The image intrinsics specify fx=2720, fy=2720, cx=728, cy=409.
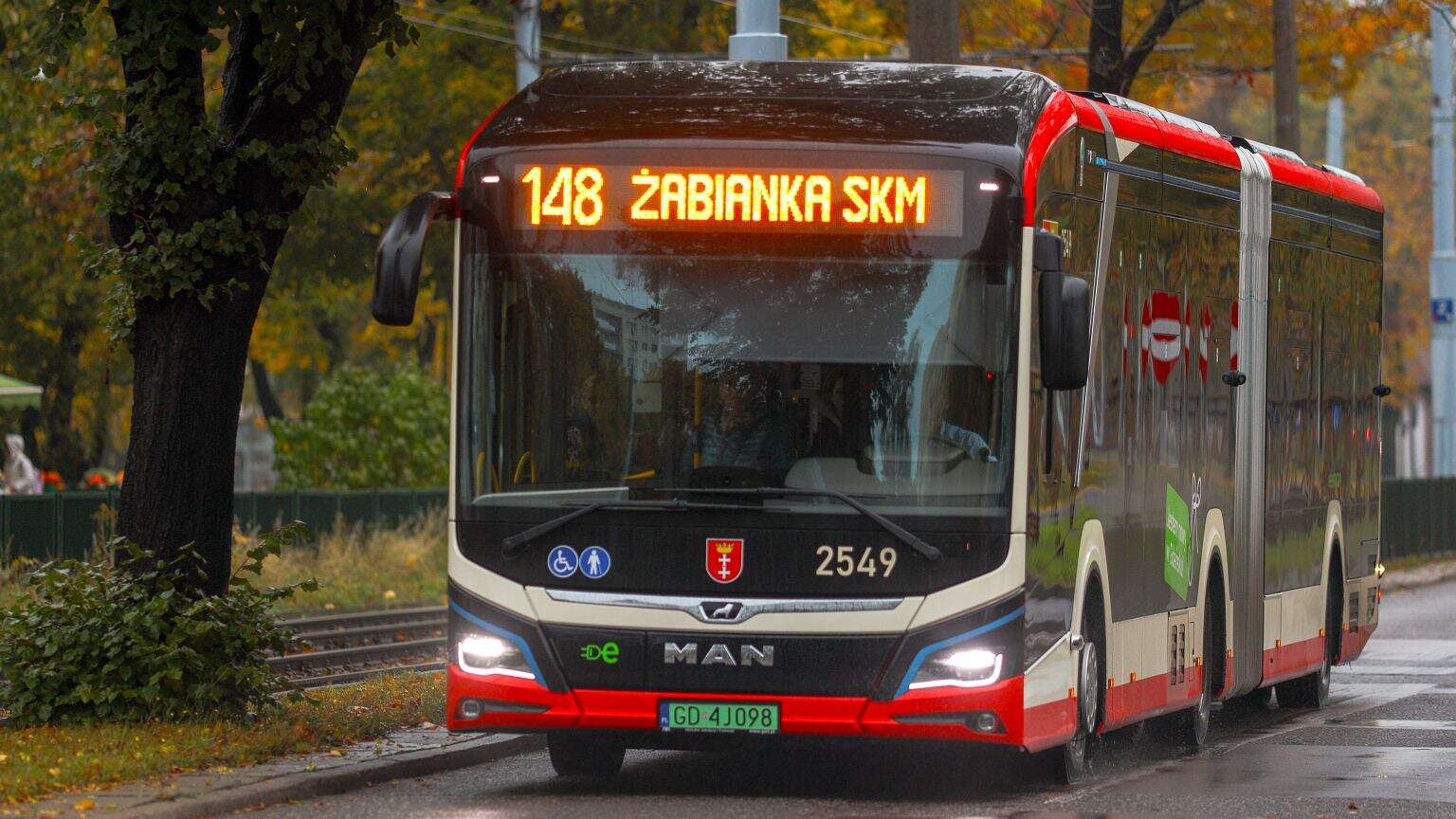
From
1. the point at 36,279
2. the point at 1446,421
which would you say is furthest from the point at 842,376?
the point at 1446,421

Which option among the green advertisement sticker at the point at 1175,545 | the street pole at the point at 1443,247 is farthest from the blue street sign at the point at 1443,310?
the green advertisement sticker at the point at 1175,545

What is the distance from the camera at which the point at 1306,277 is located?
55.5ft

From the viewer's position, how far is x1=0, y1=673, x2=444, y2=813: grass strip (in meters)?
10.9

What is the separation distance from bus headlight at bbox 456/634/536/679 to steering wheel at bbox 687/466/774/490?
1.03 metres

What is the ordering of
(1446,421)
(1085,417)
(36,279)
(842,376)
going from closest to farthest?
(842,376)
(1085,417)
(36,279)
(1446,421)

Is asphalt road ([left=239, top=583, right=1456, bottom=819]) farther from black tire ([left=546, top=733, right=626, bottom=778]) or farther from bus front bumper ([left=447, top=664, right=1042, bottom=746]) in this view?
bus front bumper ([left=447, top=664, right=1042, bottom=746])

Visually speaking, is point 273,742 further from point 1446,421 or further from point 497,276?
point 1446,421

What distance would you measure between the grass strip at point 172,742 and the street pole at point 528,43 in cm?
1706

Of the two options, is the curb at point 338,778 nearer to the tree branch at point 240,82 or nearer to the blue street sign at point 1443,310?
the tree branch at point 240,82

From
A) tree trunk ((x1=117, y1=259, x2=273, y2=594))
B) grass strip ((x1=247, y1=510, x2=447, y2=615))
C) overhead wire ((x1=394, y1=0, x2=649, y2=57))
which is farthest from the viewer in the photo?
overhead wire ((x1=394, y1=0, x2=649, y2=57))

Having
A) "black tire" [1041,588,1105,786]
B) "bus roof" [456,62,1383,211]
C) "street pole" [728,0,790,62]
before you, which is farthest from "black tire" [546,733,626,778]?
"street pole" [728,0,790,62]

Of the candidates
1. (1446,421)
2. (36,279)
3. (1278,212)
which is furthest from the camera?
(1446,421)

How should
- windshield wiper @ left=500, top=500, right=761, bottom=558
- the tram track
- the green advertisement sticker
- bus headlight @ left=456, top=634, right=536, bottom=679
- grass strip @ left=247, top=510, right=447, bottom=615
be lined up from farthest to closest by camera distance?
grass strip @ left=247, top=510, right=447, bottom=615, the tram track, the green advertisement sticker, bus headlight @ left=456, top=634, right=536, bottom=679, windshield wiper @ left=500, top=500, right=761, bottom=558

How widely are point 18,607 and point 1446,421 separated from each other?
32557 mm
